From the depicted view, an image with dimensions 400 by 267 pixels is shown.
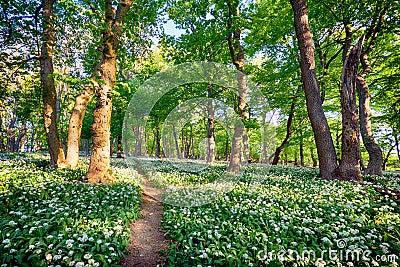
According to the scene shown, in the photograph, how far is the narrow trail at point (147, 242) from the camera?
4453 millimetres

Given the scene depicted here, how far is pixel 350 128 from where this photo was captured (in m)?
9.96

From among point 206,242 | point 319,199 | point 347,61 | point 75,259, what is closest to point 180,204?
point 206,242

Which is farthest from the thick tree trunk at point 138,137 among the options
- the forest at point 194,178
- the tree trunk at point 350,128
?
the tree trunk at point 350,128

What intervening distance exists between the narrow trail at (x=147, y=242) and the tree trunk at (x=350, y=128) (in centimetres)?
855

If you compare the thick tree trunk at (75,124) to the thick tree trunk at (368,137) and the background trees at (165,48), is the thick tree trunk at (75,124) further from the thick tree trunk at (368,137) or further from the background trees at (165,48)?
the thick tree trunk at (368,137)

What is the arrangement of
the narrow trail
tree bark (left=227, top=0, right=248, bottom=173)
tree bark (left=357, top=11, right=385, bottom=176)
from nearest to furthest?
the narrow trail < tree bark (left=357, top=11, right=385, bottom=176) < tree bark (left=227, top=0, right=248, bottom=173)

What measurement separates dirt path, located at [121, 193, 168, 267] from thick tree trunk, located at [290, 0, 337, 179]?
813 cm

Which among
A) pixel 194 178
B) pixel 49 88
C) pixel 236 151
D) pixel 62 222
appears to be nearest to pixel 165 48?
pixel 49 88

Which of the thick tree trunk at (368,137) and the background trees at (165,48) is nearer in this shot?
the background trees at (165,48)

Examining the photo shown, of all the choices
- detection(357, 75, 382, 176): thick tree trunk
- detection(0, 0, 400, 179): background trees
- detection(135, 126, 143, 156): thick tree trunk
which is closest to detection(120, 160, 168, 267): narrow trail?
detection(0, 0, 400, 179): background trees

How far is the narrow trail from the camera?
14.6ft

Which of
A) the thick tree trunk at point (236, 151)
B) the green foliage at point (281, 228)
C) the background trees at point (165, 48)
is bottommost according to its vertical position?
the green foliage at point (281, 228)

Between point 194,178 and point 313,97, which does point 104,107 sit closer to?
point 194,178

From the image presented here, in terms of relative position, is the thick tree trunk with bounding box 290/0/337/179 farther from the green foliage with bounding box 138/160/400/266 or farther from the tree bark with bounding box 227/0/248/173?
the tree bark with bounding box 227/0/248/173
